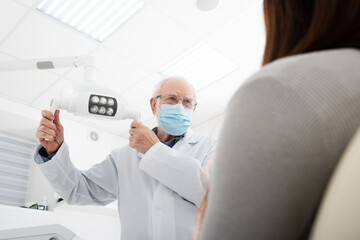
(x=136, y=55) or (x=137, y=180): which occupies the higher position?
(x=136, y=55)

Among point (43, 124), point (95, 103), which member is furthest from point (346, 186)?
point (43, 124)

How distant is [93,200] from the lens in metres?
1.74

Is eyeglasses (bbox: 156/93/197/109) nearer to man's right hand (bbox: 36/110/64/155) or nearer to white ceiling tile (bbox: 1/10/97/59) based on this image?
man's right hand (bbox: 36/110/64/155)

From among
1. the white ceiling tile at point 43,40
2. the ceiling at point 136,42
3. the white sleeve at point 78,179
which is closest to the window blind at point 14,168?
the ceiling at point 136,42

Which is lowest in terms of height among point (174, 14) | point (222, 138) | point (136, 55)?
point (222, 138)

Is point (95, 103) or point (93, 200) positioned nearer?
point (95, 103)

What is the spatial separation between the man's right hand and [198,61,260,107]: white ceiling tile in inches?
100.0

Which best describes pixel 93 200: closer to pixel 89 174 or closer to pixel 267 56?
pixel 89 174

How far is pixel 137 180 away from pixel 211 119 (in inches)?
126

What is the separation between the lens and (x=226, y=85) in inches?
153

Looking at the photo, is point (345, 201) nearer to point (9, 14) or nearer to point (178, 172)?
point (178, 172)

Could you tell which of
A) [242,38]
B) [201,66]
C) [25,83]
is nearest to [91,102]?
[242,38]

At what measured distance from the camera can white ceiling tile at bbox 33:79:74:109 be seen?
362 centimetres

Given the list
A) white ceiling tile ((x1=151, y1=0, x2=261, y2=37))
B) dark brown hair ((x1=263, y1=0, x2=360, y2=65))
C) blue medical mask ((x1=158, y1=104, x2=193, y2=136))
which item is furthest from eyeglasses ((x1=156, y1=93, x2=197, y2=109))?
dark brown hair ((x1=263, y1=0, x2=360, y2=65))
